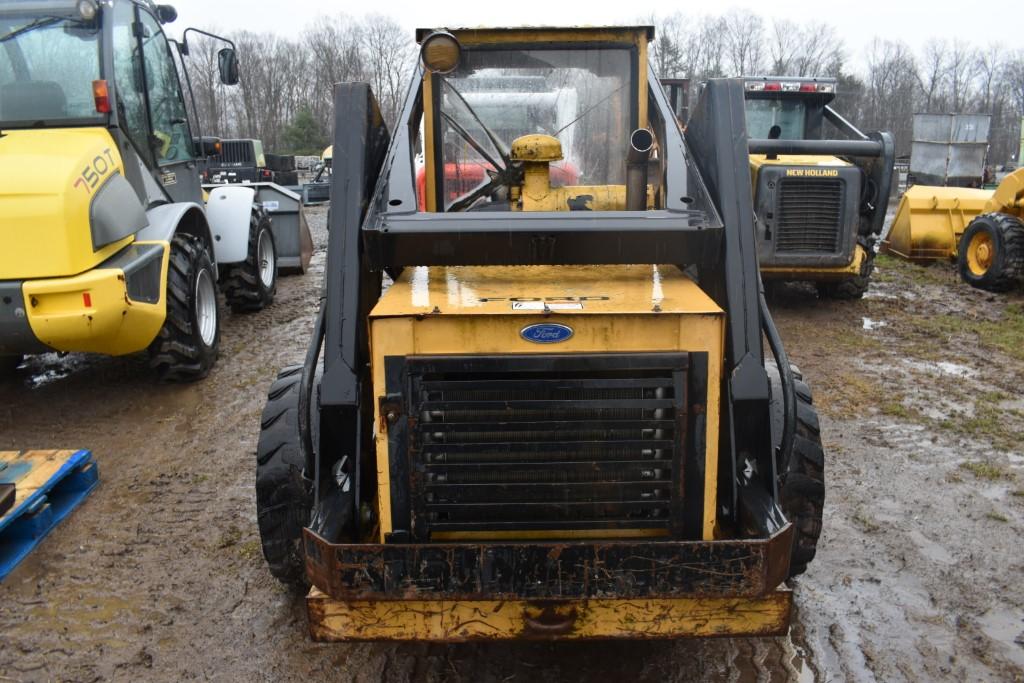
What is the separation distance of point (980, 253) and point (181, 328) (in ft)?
30.2

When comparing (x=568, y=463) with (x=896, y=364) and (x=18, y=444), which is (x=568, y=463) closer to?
(x=18, y=444)

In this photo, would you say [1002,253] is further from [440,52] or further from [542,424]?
[542,424]

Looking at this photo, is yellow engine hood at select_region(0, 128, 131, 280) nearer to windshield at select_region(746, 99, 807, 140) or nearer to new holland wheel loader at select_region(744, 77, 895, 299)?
new holland wheel loader at select_region(744, 77, 895, 299)

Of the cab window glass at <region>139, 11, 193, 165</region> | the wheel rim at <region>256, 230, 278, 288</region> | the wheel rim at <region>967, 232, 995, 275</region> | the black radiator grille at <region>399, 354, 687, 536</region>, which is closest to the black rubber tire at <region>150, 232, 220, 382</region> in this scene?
the cab window glass at <region>139, 11, 193, 165</region>

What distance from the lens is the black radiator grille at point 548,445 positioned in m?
2.56

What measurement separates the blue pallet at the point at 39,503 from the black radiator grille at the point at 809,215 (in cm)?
666

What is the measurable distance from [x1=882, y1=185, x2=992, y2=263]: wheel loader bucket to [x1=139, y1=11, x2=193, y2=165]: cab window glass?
9594 mm

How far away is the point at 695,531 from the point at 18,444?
449 cm

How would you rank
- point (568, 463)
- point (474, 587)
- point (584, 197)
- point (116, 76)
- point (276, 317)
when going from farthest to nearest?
point (276, 317), point (116, 76), point (584, 197), point (568, 463), point (474, 587)

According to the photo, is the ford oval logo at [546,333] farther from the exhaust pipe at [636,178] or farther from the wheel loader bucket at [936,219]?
the wheel loader bucket at [936,219]

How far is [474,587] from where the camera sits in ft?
8.08

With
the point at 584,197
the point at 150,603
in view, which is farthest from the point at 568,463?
the point at 150,603

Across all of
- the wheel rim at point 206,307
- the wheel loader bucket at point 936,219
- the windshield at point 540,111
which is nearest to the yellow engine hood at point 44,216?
the wheel rim at point 206,307

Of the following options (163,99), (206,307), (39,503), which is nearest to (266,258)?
(206,307)
